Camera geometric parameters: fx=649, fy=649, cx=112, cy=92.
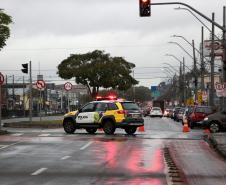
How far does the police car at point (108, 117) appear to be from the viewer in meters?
32.3

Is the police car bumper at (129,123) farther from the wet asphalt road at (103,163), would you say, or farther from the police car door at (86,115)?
the wet asphalt road at (103,163)

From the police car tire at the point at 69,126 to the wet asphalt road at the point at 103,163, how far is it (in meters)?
7.23

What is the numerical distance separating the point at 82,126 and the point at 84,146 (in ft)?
31.9

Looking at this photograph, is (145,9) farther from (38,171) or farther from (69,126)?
(38,171)

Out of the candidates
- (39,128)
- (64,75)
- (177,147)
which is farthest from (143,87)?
(177,147)

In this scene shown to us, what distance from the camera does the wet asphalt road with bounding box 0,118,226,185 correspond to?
13.8 m

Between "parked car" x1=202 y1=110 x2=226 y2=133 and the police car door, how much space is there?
7.32m

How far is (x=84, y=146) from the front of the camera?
2381cm

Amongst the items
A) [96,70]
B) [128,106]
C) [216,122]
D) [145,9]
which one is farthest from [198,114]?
[96,70]

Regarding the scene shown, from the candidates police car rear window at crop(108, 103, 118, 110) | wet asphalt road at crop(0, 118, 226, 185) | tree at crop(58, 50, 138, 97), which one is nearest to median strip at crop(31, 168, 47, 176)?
wet asphalt road at crop(0, 118, 226, 185)

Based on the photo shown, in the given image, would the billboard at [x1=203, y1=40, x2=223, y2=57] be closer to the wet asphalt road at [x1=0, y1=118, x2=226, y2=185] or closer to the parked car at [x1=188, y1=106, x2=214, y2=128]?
the parked car at [x1=188, y1=106, x2=214, y2=128]

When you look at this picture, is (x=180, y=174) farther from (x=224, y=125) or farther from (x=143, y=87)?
(x=143, y=87)

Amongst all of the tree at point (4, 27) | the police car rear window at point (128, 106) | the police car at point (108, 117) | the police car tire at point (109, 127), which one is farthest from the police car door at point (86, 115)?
the tree at point (4, 27)

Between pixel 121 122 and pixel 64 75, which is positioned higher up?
pixel 64 75
